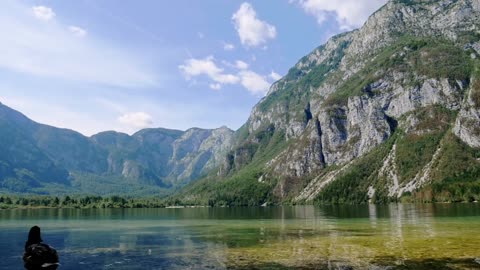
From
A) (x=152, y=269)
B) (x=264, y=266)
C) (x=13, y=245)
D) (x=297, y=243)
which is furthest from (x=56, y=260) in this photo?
(x=297, y=243)

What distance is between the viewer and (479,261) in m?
40.5

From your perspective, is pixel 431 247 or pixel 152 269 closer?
pixel 152 269

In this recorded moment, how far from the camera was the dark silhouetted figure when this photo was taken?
1730 inches

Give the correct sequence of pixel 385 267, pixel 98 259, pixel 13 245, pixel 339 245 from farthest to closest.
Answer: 1. pixel 13 245
2. pixel 339 245
3. pixel 98 259
4. pixel 385 267

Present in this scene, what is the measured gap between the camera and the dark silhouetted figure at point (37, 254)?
4394 centimetres

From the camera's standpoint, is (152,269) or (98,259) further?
(98,259)

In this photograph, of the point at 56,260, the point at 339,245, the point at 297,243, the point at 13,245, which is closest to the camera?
the point at 56,260

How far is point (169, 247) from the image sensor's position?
204 feet

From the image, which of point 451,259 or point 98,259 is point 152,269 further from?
point 451,259

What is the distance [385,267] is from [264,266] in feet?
36.4

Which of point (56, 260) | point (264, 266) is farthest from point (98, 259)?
point (264, 266)

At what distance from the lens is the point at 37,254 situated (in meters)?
44.4

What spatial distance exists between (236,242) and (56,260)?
27200 millimetres

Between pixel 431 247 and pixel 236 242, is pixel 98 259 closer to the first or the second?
pixel 236 242
